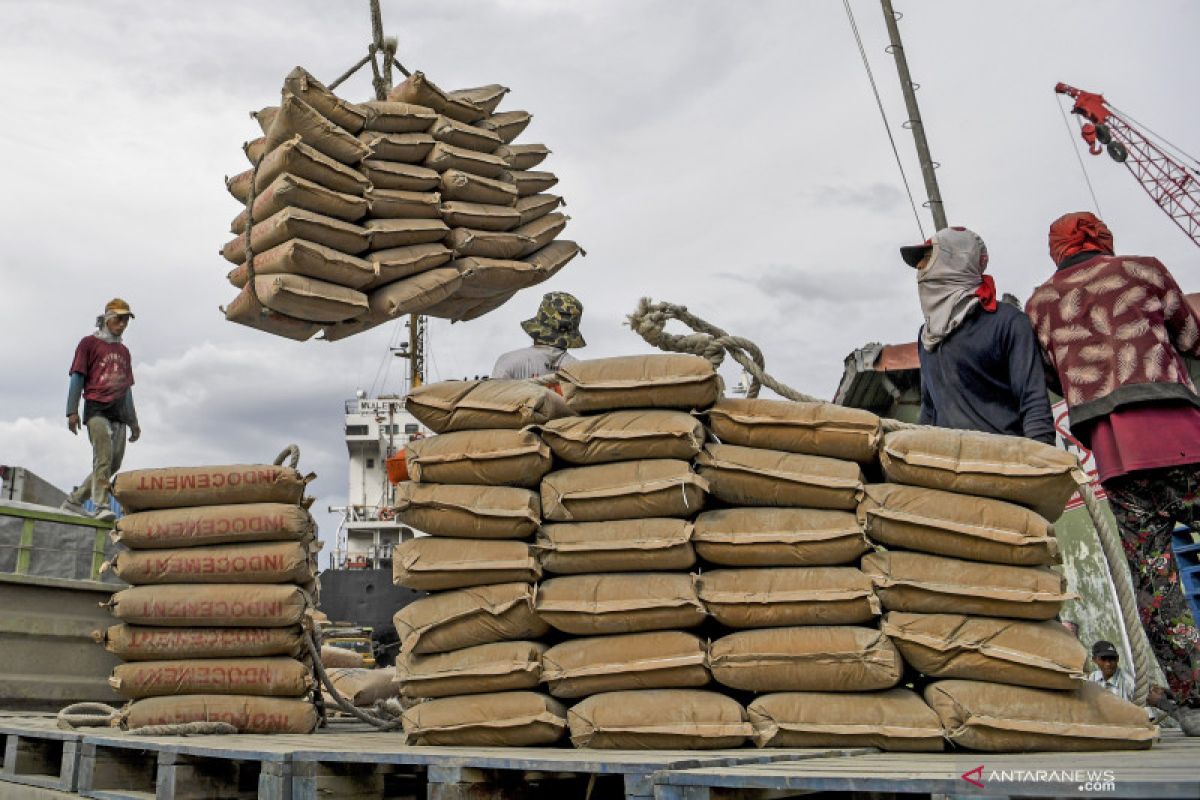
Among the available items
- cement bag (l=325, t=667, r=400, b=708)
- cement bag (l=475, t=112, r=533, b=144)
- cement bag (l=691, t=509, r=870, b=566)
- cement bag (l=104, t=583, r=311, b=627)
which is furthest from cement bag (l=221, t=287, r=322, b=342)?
cement bag (l=691, t=509, r=870, b=566)

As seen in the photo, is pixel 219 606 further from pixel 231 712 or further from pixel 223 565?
pixel 231 712

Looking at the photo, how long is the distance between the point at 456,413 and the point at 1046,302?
7.57 ft

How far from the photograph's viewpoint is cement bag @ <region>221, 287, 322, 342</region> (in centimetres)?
489

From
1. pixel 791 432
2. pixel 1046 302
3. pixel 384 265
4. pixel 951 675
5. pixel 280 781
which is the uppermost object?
pixel 384 265

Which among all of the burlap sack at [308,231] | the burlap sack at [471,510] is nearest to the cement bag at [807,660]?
the burlap sack at [471,510]

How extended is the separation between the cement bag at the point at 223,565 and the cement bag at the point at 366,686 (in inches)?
47.0

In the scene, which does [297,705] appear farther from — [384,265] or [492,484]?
[384,265]

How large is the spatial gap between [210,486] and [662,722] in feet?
8.08

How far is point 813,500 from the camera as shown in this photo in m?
3.35

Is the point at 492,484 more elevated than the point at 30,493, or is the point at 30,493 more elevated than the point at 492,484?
the point at 30,493

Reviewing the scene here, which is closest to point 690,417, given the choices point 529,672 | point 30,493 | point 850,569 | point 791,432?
point 791,432

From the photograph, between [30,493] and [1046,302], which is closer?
[1046,302]

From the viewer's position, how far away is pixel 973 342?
3.89m

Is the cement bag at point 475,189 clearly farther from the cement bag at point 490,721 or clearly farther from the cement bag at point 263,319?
the cement bag at point 490,721
